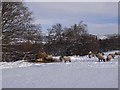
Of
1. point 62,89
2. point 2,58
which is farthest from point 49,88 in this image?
point 2,58

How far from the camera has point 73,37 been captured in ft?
135

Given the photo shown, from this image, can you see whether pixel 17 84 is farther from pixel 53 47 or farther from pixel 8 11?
pixel 53 47

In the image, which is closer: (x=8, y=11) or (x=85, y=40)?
(x=8, y=11)

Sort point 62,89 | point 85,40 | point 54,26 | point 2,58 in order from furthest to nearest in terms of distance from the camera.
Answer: point 54,26, point 85,40, point 2,58, point 62,89

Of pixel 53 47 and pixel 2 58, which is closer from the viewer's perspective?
pixel 2 58

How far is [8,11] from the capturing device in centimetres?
2255

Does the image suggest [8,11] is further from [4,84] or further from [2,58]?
[4,84]

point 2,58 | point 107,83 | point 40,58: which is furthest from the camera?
point 2,58

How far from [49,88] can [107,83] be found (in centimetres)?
149

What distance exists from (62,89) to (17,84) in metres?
1.38

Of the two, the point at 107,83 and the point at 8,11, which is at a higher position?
the point at 8,11

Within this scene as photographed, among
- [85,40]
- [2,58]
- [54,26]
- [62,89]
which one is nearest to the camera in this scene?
[62,89]

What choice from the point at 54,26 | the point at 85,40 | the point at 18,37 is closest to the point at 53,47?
the point at 85,40

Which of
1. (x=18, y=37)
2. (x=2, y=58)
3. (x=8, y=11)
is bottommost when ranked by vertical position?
(x=2, y=58)
